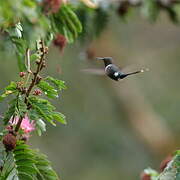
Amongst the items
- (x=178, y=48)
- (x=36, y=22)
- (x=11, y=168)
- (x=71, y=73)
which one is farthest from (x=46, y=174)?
(x=178, y=48)

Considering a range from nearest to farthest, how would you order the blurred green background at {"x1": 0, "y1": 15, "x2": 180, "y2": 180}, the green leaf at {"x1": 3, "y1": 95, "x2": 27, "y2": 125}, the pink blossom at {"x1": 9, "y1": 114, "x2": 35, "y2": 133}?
the green leaf at {"x1": 3, "y1": 95, "x2": 27, "y2": 125} → the pink blossom at {"x1": 9, "y1": 114, "x2": 35, "y2": 133} → the blurred green background at {"x1": 0, "y1": 15, "x2": 180, "y2": 180}

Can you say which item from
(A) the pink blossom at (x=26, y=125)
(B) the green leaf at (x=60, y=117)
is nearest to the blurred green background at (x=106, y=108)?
(A) the pink blossom at (x=26, y=125)

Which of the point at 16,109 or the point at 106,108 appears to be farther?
the point at 106,108

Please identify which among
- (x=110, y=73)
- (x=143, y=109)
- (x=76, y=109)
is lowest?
(x=110, y=73)

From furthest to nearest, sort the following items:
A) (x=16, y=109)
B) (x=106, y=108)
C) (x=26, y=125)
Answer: (x=106, y=108) → (x=26, y=125) → (x=16, y=109)

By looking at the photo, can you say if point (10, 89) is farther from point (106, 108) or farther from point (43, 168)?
point (106, 108)

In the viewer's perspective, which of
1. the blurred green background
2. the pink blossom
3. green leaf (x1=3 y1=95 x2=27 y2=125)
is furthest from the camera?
the blurred green background

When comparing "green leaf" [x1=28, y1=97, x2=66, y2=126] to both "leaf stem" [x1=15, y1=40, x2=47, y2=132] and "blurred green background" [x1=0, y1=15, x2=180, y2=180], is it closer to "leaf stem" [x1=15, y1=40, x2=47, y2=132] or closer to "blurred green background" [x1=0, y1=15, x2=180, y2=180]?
"leaf stem" [x1=15, y1=40, x2=47, y2=132]

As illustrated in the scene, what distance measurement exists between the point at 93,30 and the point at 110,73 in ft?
5.06

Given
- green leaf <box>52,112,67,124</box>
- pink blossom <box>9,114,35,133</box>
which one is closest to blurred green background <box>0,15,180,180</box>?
pink blossom <box>9,114,35,133</box>

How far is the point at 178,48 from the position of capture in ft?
24.0

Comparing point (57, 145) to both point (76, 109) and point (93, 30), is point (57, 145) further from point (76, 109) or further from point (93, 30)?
point (93, 30)

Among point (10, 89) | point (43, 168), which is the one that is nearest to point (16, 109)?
point (10, 89)

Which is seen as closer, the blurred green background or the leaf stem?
the leaf stem
